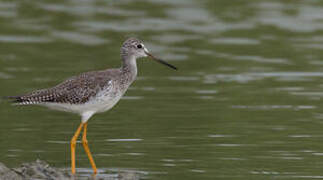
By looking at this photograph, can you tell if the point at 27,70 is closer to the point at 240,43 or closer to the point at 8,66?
the point at 8,66

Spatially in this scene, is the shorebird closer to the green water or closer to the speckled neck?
the speckled neck

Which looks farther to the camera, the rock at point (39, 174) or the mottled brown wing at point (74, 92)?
the mottled brown wing at point (74, 92)

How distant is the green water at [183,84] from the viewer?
14938 mm

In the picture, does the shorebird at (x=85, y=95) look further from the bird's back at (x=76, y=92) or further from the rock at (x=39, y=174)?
the rock at (x=39, y=174)

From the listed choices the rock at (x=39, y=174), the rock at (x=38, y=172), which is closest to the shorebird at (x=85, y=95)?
the rock at (x=39, y=174)

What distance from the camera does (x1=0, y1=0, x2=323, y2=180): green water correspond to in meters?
14.9

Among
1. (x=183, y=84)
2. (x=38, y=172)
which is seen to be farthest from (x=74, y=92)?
(x=183, y=84)

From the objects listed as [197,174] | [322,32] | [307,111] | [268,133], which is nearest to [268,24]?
[322,32]

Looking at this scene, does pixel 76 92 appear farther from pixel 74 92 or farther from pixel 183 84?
pixel 183 84

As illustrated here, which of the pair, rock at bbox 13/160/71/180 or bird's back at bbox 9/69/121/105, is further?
bird's back at bbox 9/69/121/105

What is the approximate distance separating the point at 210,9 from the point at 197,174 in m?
16.2

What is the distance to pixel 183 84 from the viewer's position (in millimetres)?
21047

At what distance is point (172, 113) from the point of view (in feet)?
59.7

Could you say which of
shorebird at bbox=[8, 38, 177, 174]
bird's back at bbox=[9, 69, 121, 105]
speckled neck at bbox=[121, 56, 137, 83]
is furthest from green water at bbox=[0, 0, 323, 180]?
speckled neck at bbox=[121, 56, 137, 83]
